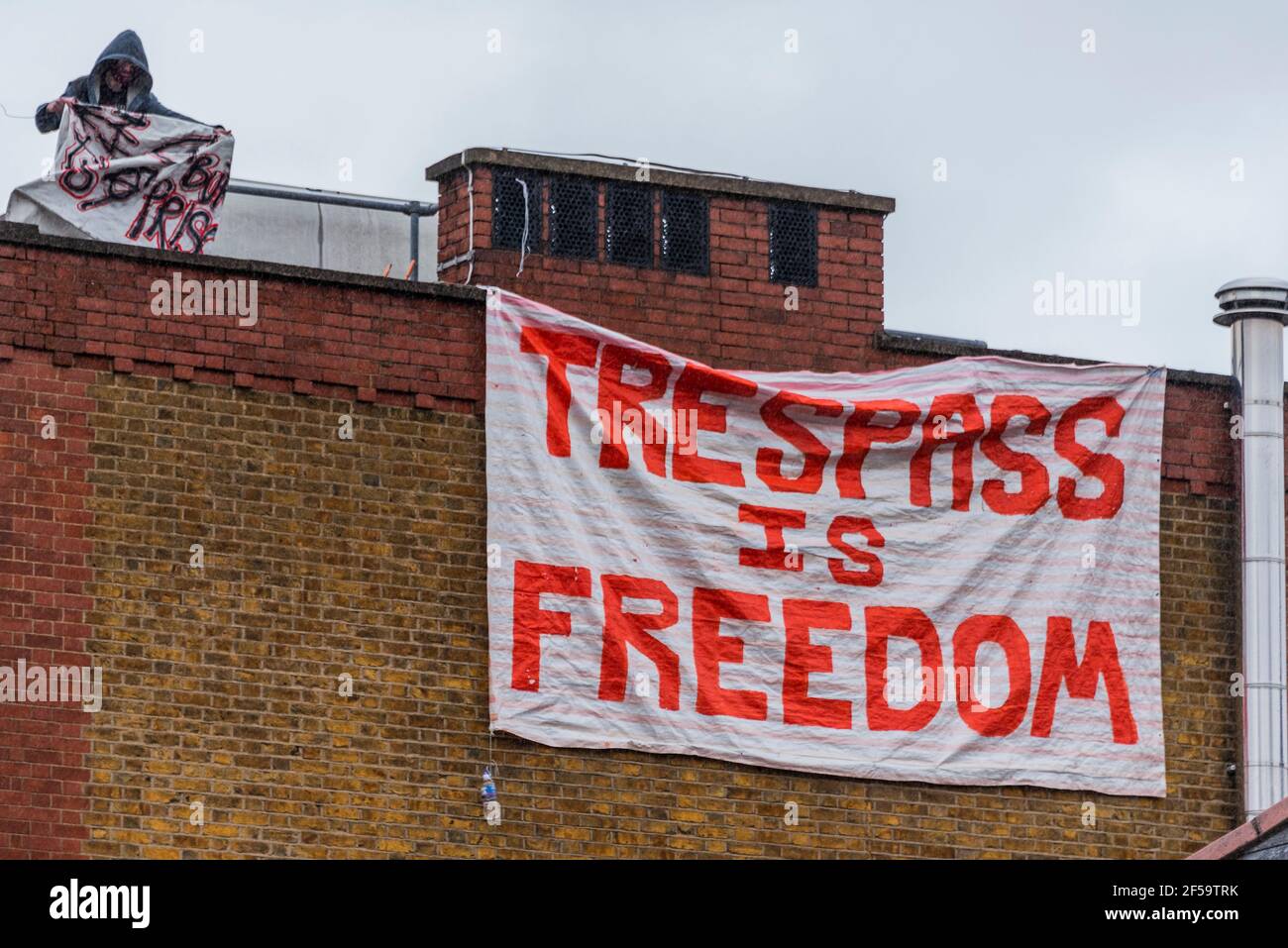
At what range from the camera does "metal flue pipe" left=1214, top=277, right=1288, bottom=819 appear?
2016 cm

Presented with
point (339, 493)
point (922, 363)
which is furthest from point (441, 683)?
point (922, 363)

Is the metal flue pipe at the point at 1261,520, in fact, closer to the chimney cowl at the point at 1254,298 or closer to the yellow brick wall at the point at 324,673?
the chimney cowl at the point at 1254,298

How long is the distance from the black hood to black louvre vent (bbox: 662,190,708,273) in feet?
13.3

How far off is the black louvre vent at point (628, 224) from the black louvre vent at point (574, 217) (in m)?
0.12

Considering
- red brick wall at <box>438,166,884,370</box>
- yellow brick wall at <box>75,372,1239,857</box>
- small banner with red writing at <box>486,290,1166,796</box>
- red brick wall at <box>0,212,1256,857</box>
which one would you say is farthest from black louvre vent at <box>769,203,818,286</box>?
yellow brick wall at <box>75,372,1239,857</box>

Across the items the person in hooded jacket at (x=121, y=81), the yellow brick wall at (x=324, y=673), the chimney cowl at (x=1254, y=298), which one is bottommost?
the yellow brick wall at (x=324, y=673)

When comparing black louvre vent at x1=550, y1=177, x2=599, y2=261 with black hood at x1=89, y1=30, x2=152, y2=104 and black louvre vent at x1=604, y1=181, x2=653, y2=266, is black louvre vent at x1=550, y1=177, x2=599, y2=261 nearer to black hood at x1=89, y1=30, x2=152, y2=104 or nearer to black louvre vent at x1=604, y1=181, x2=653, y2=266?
black louvre vent at x1=604, y1=181, x2=653, y2=266

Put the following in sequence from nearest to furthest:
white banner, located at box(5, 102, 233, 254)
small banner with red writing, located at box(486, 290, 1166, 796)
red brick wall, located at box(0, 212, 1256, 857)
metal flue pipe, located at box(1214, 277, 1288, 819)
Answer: red brick wall, located at box(0, 212, 1256, 857) < small banner with red writing, located at box(486, 290, 1166, 796) < white banner, located at box(5, 102, 233, 254) < metal flue pipe, located at box(1214, 277, 1288, 819)

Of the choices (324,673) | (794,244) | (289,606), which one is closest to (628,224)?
(794,244)

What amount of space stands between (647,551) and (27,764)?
183 inches

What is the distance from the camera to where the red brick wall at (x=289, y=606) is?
17.1 meters

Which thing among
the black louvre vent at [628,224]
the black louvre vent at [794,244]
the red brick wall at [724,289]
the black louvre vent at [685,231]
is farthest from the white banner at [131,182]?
the black louvre vent at [794,244]
